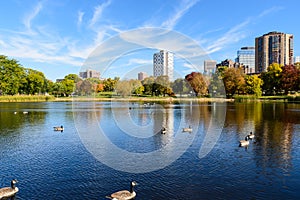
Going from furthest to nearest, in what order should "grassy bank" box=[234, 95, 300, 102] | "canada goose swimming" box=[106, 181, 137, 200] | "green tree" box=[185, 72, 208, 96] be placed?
"grassy bank" box=[234, 95, 300, 102]
"green tree" box=[185, 72, 208, 96]
"canada goose swimming" box=[106, 181, 137, 200]

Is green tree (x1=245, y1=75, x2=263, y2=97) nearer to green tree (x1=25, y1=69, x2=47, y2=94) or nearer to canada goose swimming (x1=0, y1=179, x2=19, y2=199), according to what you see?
green tree (x1=25, y1=69, x2=47, y2=94)

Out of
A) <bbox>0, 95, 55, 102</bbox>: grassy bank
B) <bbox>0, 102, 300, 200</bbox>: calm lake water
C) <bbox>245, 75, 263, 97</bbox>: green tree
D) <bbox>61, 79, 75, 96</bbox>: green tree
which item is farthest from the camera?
<bbox>61, 79, 75, 96</bbox>: green tree

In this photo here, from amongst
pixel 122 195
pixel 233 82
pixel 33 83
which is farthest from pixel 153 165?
pixel 33 83

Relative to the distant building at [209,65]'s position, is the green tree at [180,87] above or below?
below

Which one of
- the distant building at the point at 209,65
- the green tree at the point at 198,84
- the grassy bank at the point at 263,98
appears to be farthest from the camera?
the grassy bank at the point at 263,98

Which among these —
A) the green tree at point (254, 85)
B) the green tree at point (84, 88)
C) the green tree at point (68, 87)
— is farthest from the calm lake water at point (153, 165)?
the green tree at point (68, 87)

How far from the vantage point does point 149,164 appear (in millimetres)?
18609

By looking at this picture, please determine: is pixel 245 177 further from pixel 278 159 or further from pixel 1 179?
pixel 1 179

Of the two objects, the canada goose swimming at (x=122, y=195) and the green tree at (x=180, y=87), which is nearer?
the canada goose swimming at (x=122, y=195)

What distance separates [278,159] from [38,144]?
67.1 feet

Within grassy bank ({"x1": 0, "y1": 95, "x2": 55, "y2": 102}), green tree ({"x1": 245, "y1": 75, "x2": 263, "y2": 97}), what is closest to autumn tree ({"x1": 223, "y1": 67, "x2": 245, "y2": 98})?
green tree ({"x1": 245, "y1": 75, "x2": 263, "y2": 97})

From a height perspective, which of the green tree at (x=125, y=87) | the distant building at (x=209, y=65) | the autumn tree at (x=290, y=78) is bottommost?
the green tree at (x=125, y=87)

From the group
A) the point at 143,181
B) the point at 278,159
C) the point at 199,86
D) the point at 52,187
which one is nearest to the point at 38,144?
the point at 52,187

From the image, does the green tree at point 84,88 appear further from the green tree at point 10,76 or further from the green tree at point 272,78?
the green tree at point 272,78
